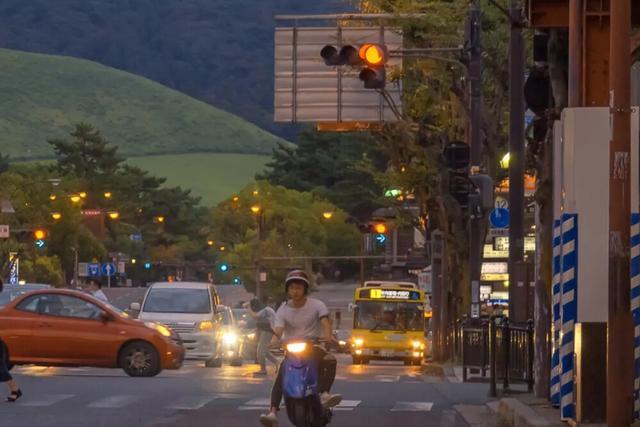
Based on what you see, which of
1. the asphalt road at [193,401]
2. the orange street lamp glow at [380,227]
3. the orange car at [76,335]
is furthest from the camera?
the orange street lamp glow at [380,227]

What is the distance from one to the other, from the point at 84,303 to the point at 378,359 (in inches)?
1055

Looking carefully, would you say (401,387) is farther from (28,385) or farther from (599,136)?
(599,136)

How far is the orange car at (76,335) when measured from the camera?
1077 inches

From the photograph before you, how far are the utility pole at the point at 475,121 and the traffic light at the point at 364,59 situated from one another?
7.91 m

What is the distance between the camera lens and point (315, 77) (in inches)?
1464

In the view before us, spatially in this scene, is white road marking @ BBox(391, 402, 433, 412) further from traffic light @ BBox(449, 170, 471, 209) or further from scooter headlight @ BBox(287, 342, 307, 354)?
traffic light @ BBox(449, 170, 471, 209)

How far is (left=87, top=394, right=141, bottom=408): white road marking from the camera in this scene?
797 inches

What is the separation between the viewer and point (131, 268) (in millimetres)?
155375

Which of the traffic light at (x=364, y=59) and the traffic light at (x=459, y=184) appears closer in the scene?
the traffic light at (x=364, y=59)

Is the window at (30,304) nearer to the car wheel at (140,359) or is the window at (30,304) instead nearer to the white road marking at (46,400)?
the car wheel at (140,359)

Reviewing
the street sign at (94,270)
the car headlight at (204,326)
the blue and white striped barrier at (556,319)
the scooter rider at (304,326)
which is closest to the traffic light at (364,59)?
the blue and white striped barrier at (556,319)

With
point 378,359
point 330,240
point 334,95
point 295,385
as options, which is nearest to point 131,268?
point 330,240

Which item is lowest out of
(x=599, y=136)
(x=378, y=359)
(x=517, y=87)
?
(x=378, y=359)

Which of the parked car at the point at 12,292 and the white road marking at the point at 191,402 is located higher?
the parked car at the point at 12,292
